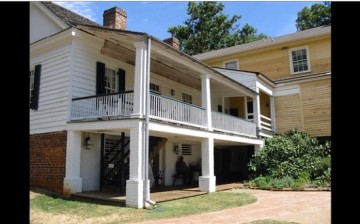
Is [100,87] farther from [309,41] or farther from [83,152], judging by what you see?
[309,41]

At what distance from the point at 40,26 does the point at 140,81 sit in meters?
6.33

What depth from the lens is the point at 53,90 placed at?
13.4 metres

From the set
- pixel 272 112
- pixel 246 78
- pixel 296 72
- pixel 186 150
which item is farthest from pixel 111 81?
pixel 296 72

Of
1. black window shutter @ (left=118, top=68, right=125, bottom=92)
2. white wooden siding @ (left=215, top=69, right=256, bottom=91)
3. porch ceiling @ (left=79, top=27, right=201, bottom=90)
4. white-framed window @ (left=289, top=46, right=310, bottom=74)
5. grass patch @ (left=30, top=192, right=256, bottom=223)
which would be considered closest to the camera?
grass patch @ (left=30, top=192, right=256, bottom=223)

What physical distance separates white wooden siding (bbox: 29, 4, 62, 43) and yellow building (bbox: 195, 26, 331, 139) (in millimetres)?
10745

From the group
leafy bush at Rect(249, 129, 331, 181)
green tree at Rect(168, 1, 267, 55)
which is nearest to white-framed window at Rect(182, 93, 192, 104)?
leafy bush at Rect(249, 129, 331, 181)

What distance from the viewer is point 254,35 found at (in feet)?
159

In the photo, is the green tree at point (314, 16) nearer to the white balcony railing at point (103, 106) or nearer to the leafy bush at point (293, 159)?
the leafy bush at point (293, 159)

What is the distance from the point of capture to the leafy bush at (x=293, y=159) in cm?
1700

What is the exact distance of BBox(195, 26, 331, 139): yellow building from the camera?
20906 millimetres

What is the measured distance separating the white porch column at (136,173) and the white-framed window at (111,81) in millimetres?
4051

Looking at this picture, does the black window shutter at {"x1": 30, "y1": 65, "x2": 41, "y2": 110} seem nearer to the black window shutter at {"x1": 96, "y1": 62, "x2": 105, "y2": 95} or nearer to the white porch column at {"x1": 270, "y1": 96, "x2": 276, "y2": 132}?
the black window shutter at {"x1": 96, "y1": 62, "x2": 105, "y2": 95}

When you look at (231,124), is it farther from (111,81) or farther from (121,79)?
(111,81)
